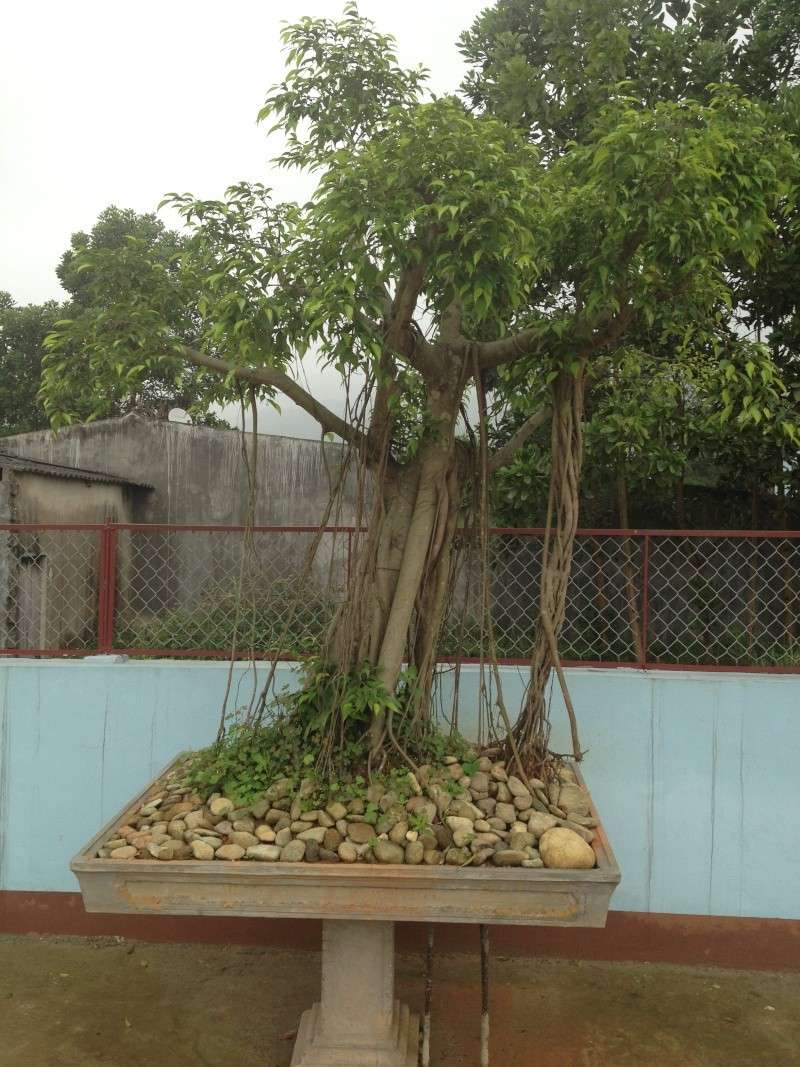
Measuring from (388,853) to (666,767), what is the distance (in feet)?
5.61

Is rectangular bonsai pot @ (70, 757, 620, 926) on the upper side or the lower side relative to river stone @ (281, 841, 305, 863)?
lower

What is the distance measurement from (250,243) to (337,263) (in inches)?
26.5

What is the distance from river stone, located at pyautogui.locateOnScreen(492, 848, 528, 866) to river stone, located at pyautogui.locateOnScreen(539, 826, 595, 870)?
7 centimetres

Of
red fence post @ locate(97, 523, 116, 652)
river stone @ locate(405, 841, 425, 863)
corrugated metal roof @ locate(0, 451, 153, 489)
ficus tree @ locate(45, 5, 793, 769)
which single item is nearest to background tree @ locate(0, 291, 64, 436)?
corrugated metal roof @ locate(0, 451, 153, 489)

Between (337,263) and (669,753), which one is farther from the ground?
(337,263)

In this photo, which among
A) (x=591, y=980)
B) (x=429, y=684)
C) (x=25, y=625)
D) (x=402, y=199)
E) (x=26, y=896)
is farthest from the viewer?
(x=25, y=625)

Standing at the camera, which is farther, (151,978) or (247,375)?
(151,978)

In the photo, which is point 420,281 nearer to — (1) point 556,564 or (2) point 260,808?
(1) point 556,564

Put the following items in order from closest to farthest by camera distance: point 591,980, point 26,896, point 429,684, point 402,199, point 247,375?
1. point 402,199
2. point 247,375
3. point 429,684
4. point 591,980
5. point 26,896

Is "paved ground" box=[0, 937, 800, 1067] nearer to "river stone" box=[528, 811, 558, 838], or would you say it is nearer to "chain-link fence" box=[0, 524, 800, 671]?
"river stone" box=[528, 811, 558, 838]

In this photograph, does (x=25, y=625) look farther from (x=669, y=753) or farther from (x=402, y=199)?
(x=402, y=199)

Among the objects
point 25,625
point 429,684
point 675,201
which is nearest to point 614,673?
point 429,684

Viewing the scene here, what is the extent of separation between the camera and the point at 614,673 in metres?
3.78

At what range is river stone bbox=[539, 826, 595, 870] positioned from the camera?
2.45 metres
